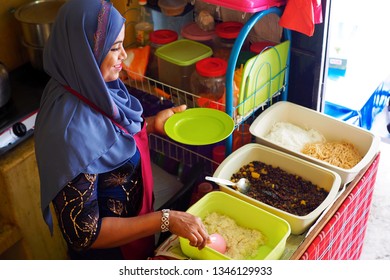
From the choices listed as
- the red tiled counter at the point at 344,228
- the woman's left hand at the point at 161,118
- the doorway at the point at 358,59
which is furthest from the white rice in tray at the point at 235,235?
the doorway at the point at 358,59

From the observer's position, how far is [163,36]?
2.00 metres

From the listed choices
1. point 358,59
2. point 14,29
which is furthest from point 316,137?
point 14,29

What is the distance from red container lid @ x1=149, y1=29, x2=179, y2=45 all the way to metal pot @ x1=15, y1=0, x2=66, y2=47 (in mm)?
418

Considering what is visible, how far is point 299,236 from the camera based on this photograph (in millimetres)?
1562

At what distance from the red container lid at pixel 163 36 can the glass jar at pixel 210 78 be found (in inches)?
8.4

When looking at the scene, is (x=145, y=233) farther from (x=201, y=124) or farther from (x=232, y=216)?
(x=201, y=124)

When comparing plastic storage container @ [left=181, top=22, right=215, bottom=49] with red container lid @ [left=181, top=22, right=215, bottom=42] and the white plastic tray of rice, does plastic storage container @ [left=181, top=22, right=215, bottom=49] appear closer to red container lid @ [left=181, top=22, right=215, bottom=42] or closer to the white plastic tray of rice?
red container lid @ [left=181, top=22, right=215, bottom=42]

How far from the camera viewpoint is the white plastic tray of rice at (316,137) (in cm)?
178

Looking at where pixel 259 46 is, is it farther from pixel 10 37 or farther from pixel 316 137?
pixel 10 37

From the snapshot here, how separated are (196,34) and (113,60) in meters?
0.69

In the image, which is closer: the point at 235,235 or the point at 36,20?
the point at 235,235

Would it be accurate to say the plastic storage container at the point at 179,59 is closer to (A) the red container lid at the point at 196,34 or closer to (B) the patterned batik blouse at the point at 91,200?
(A) the red container lid at the point at 196,34

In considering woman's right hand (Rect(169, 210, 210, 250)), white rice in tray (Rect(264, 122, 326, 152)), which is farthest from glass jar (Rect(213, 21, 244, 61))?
woman's right hand (Rect(169, 210, 210, 250))
